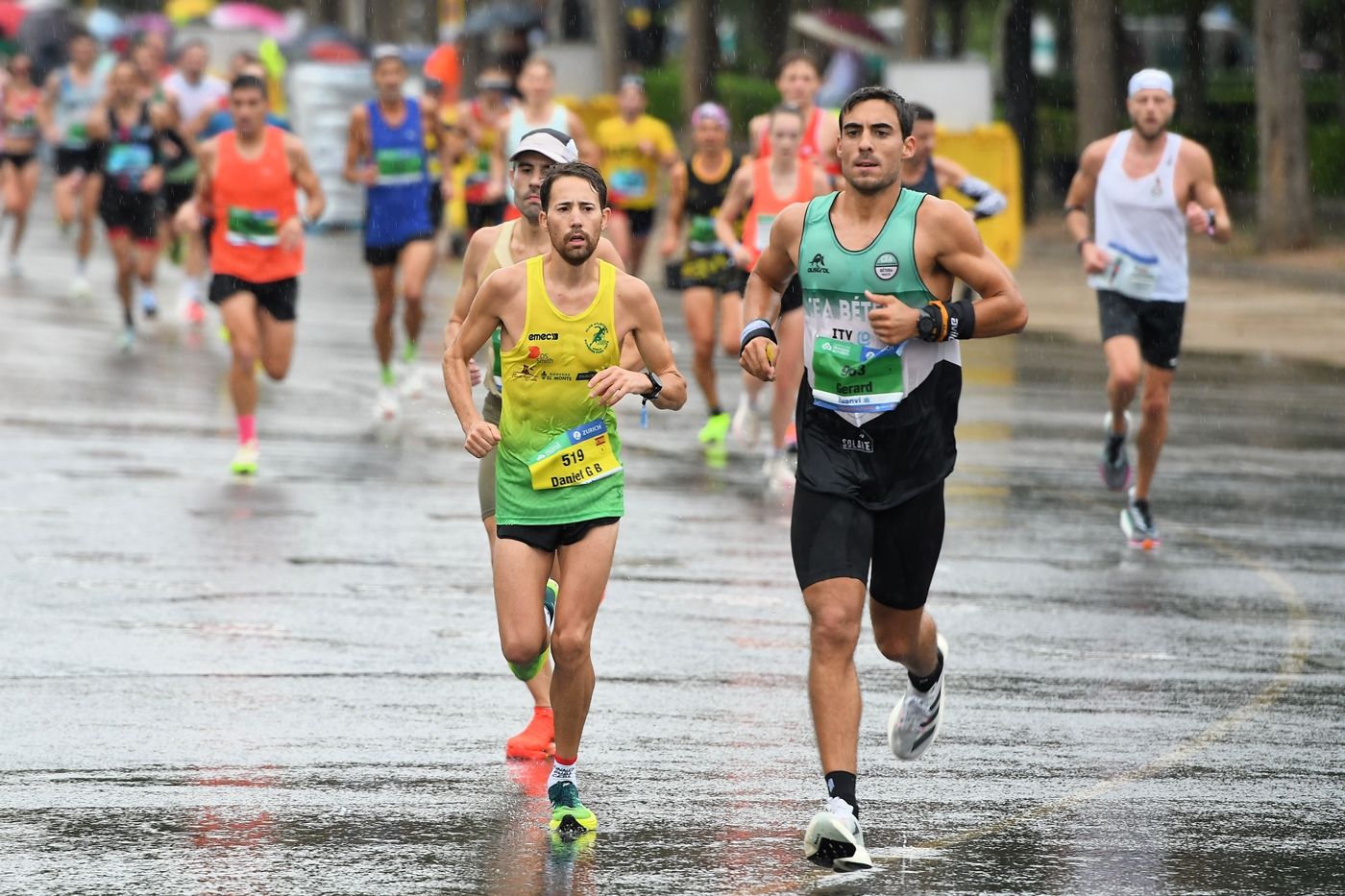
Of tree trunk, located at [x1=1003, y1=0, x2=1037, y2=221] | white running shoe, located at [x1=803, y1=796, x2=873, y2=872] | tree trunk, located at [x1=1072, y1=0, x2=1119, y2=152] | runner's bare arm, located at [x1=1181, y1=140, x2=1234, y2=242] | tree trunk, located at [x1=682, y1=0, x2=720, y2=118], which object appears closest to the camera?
white running shoe, located at [x1=803, y1=796, x2=873, y2=872]

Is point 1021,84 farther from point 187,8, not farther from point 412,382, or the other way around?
point 187,8

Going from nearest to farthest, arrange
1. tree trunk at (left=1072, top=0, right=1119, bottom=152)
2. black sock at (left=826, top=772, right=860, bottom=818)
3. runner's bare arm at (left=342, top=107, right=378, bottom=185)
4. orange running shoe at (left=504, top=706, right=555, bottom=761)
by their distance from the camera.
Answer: black sock at (left=826, top=772, right=860, bottom=818), orange running shoe at (left=504, top=706, right=555, bottom=761), runner's bare arm at (left=342, top=107, right=378, bottom=185), tree trunk at (left=1072, top=0, right=1119, bottom=152)

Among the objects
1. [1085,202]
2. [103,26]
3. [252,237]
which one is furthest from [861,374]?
[103,26]

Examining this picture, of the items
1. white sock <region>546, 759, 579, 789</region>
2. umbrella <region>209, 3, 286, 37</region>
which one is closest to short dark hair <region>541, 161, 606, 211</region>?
white sock <region>546, 759, 579, 789</region>

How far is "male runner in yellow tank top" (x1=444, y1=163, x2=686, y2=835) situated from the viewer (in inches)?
268

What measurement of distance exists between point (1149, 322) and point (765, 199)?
2.79 metres

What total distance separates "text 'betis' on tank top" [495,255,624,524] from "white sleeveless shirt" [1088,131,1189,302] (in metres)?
5.53

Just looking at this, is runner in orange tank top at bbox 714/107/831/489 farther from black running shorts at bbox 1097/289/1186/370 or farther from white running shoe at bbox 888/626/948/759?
white running shoe at bbox 888/626/948/759

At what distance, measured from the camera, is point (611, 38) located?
43812 millimetres

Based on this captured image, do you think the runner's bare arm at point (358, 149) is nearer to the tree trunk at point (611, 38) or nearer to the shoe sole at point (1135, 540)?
the shoe sole at point (1135, 540)

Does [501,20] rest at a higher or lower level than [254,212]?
higher

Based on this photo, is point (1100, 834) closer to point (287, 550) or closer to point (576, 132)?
point (287, 550)

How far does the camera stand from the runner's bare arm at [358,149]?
1589 centimetres

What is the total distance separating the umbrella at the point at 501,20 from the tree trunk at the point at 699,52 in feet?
33.5
